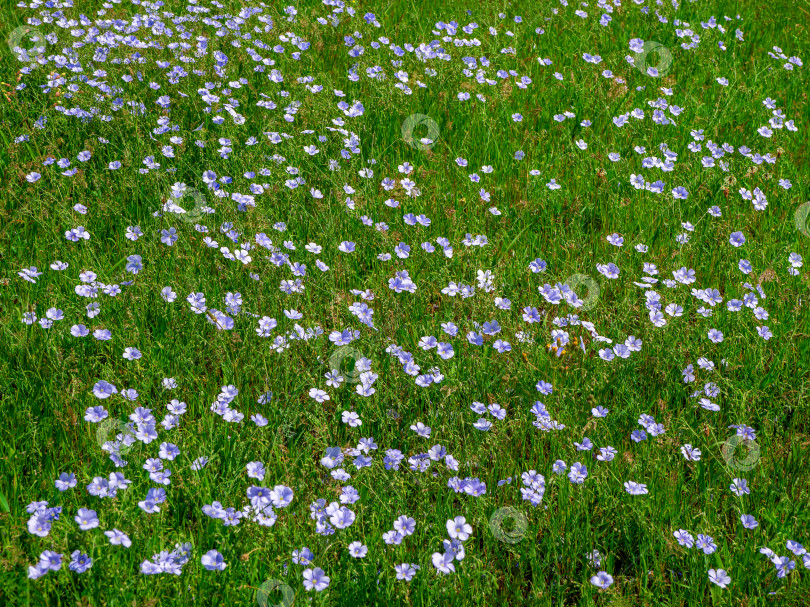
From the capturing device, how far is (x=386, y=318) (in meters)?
3.34

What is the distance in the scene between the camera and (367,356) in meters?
3.10

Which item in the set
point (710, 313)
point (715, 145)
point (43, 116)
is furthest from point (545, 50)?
point (43, 116)

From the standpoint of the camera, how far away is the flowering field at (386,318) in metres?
2.40

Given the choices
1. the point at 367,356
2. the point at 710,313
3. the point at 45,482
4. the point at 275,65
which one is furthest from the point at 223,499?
the point at 275,65

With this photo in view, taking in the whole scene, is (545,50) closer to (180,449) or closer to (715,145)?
(715,145)

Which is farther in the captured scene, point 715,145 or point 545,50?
point 545,50

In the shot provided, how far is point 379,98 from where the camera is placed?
4.68m

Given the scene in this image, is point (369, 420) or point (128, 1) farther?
point (128, 1)

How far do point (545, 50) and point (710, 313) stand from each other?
306cm

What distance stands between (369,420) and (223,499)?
0.63 metres

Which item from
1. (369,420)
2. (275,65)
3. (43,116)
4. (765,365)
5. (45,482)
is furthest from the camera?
(275,65)

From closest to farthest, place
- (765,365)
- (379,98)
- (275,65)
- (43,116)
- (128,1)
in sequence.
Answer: (765,365)
(43,116)
(379,98)
(275,65)
(128,1)

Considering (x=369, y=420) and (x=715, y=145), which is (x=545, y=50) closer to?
(x=715, y=145)

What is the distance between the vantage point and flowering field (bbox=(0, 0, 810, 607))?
240cm
